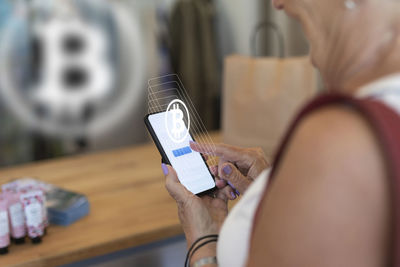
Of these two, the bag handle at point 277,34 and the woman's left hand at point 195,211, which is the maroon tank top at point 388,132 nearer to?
the woman's left hand at point 195,211

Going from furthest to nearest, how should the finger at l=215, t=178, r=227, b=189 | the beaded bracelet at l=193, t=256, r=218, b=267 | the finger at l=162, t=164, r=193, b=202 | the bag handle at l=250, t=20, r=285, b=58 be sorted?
the bag handle at l=250, t=20, r=285, b=58, the finger at l=215, t=178, r=227, b=189, the finger at l=162, t=164, r=193, b=202, the beaded bracelet at l=193, t=256, r=218, b=267

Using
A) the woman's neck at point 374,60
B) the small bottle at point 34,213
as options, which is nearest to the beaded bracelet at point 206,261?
the woman's neck at point 374,60

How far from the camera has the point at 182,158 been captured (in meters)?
1.00

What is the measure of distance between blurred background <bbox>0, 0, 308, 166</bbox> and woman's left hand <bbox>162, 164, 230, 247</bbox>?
2.08 m

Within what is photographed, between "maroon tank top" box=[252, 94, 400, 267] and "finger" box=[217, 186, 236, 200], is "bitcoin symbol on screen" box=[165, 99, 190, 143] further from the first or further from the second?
"maroon tank top" box=[252, 94, 400, 267]

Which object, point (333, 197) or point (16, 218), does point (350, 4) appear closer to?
point (333, 197)

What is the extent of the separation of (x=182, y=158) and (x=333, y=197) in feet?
1.86

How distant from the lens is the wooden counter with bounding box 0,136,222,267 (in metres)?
1.08

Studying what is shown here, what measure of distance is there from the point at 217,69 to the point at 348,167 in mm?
2793

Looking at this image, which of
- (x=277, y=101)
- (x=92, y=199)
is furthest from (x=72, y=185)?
(x=277, y=101)

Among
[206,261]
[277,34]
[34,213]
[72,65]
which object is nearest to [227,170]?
[206,261]

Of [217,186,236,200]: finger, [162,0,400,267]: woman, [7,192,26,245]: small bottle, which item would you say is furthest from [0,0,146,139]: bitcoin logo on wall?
Result: [162,0,400,267]: woman

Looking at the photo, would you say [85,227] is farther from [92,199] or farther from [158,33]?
[158,33]

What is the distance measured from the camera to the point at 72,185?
147cm
